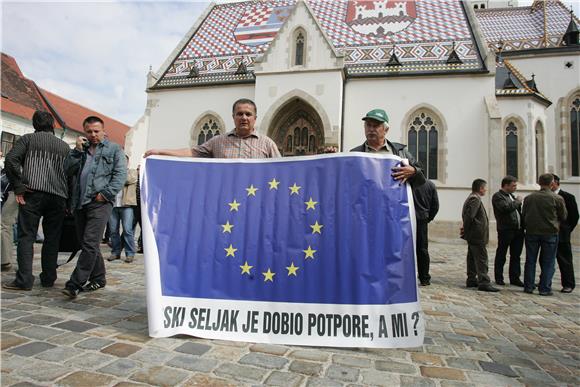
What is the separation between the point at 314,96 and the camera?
51.5 feet

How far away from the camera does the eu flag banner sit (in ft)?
8.88

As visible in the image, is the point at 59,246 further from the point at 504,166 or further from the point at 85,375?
the point at 504,166

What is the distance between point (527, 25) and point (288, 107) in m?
18.5

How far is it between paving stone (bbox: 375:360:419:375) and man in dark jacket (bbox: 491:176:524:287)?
14.9ft

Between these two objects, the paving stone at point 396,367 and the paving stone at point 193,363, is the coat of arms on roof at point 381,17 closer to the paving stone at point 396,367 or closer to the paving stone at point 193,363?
the paving stone at point 396,367

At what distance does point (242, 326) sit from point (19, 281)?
297 centimetres

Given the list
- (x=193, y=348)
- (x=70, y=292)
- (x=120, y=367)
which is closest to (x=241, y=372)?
(x=193, y=348)

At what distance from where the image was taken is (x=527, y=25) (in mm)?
24078

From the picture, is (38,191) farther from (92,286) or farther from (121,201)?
(121,201)

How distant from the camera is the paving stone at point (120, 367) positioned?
216 centimetres

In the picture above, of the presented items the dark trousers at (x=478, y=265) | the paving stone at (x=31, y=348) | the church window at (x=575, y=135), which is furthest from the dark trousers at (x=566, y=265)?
the church window at (x=575, y=135)

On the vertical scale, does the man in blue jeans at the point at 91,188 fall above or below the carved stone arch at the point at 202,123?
below

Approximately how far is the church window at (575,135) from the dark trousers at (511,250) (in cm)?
1667

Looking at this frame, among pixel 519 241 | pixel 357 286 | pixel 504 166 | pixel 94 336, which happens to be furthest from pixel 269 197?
pixel 504 166
